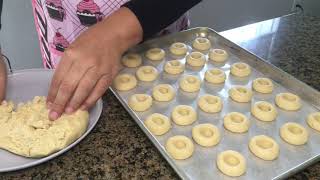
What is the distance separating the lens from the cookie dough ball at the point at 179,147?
0.66m

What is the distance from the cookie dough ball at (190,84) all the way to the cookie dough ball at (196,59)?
8cm

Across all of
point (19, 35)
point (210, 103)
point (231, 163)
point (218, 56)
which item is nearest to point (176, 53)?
point (218, 56)

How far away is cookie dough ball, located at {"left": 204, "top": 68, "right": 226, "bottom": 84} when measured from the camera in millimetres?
911

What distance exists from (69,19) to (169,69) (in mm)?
314

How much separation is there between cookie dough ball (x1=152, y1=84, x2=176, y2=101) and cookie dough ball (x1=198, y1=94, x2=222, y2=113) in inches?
2.9

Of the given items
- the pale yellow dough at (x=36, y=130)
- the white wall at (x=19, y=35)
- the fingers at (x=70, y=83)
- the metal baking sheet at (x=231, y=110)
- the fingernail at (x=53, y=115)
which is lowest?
the white wall at (x=19, y=35)

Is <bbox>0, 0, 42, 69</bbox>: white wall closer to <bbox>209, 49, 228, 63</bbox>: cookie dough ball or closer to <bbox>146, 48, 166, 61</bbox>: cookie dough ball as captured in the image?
<bbox>146, 48, 166, 61</bbox>: cookie dough ball

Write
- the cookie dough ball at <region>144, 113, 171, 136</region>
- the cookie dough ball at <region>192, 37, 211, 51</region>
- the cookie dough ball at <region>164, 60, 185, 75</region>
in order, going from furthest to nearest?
the cookie dough ball at <region>192, 37, 211, 51</region>, the cookie dough ball at <region>164, 60, 185, 75</region>, the cookie dough ball at <region>144, 113, 171, 136</region>

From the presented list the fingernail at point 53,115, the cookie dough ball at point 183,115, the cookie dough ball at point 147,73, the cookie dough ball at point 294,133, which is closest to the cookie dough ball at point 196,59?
the cookie dough ball at point 147,73

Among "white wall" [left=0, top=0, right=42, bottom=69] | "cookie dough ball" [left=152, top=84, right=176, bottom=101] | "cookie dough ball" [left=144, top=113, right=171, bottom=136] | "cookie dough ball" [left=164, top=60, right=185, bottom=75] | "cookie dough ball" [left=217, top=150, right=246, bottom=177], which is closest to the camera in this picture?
"cookie dough ball" [left=217, top=150, right=246, bottom=177]

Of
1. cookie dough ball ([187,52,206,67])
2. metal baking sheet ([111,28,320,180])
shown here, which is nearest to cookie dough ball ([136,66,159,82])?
metal baking sheet ([111,28,320,180])

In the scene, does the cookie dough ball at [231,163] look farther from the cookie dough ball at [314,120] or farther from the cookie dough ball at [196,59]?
the cookie dough ball at [196,59]

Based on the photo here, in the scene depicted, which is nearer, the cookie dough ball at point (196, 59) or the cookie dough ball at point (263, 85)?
the cookie dough ball at point (263, 85)

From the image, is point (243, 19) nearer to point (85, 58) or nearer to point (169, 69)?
point (169, 69)
